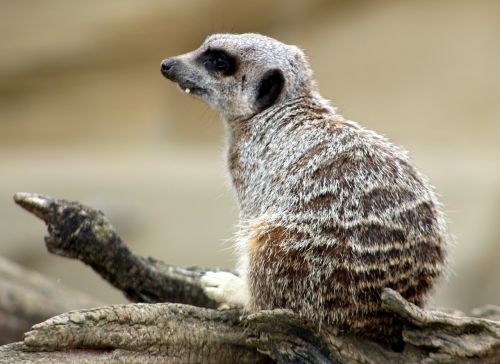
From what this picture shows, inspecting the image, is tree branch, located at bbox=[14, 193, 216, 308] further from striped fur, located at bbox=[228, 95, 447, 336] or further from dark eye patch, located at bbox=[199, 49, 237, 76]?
dark eye patch, located at bbox=[199, 49, 237, 76]

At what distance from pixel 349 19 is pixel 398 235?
6301 millimetres

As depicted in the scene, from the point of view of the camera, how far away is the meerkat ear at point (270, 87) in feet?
13.0

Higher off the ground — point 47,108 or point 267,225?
point 47,108

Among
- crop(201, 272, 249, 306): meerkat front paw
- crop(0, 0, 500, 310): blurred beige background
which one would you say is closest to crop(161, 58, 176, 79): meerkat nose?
crop(201, 272, 249, 306): meerkat front paw

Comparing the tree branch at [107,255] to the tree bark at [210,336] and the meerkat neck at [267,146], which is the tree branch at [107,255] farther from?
the meerkat neck at [267,146]

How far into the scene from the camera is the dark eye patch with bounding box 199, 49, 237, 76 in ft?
13.3

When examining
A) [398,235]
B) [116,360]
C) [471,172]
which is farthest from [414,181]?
[471,172]

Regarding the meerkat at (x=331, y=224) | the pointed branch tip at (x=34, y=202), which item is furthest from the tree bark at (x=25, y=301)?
the meerkat at (x=331, y=224)

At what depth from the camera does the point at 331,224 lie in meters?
3.26

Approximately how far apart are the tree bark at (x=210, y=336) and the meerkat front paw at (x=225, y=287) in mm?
110

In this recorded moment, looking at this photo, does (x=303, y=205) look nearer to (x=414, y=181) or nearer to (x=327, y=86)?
(x=414, y=181)

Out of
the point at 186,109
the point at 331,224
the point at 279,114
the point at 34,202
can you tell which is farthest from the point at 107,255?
the point at 186,109

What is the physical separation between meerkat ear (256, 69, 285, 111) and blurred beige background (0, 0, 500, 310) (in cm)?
498

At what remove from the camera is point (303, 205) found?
11.1 feet
